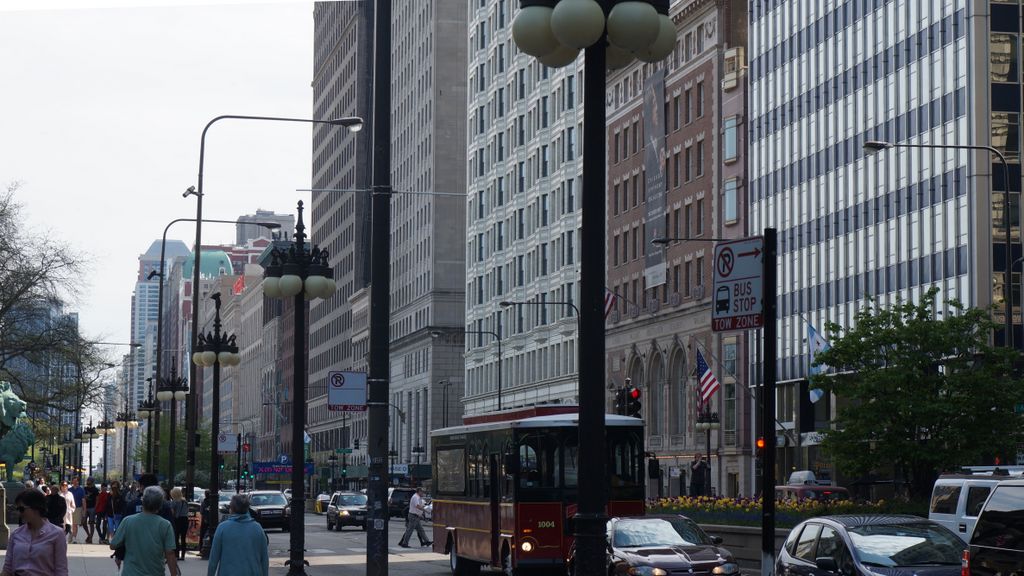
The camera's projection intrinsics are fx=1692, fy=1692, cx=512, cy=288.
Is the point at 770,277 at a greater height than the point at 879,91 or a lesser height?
lesser

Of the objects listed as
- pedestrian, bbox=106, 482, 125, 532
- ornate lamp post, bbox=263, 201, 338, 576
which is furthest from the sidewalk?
ornate lamp post, bbox=263, 201, 338, 576

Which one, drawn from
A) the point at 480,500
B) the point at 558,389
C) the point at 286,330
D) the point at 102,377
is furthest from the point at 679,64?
the point at 286,330

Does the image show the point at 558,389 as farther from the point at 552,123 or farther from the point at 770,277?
the point at 770,277

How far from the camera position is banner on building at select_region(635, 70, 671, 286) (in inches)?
3703

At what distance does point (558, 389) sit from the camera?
106 m

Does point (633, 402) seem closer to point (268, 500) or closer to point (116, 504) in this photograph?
point (116, 504)

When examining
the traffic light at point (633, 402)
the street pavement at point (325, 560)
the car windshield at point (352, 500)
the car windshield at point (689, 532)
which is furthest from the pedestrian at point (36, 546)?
the car windshield at point (352, 500)

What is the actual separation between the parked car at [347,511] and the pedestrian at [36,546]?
56643mm

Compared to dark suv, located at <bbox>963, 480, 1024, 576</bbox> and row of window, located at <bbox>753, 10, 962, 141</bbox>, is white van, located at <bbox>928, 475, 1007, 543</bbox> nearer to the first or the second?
dark suv, located at <bbox>963, 480, 1024, 576</bbox>

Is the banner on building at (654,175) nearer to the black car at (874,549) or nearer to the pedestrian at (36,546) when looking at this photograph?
the black car at (874,549)

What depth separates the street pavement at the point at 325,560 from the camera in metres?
35.6

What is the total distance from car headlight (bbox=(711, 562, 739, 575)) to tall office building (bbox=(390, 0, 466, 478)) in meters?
108

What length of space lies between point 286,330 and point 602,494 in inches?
7307

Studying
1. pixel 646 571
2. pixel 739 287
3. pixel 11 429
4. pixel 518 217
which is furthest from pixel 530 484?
pixel 518 217
